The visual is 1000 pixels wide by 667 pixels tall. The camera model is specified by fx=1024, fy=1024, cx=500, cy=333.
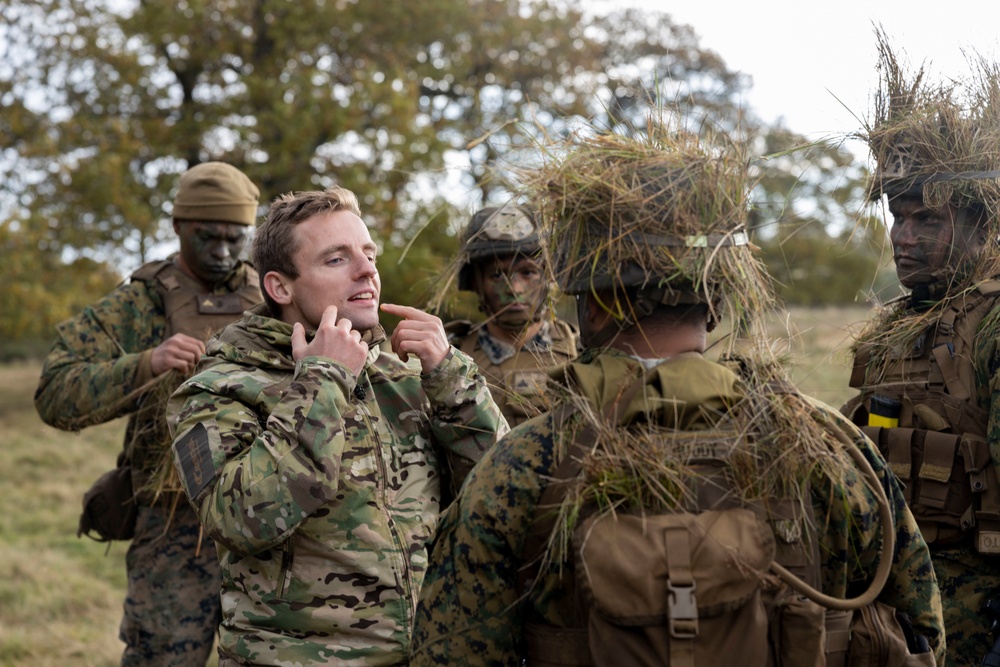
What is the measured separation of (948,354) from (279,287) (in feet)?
8.00

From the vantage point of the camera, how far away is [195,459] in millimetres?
2832

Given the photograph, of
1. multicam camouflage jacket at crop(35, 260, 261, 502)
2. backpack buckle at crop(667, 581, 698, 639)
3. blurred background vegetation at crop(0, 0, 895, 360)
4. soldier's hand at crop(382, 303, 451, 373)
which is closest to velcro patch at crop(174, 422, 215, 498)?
soldier's hand at crop(382, 303, 451, 373)

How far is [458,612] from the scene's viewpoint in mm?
2328

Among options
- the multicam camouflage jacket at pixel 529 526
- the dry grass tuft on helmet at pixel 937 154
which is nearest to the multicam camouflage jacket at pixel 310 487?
the multicam camouflage jacket at pixel 529 526

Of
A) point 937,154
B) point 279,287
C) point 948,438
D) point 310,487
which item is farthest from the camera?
point 937,154

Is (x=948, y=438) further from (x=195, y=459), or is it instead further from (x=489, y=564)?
(x=195, y=459)

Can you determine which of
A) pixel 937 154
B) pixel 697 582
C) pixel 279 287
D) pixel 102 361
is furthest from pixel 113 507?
pixel 937 154

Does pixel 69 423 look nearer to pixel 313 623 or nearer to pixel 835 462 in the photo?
pixel 313 623

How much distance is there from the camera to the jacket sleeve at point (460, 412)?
122 inches

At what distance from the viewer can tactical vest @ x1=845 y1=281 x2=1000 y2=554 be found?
370cm

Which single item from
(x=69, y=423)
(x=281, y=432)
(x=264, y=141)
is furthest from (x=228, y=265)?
(x=264, y=141)

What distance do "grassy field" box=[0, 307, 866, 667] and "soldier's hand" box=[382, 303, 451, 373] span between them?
1.05 meters

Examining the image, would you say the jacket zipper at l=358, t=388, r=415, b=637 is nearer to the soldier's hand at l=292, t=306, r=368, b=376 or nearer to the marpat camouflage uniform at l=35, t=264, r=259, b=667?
the soldier's hand at l=292, t=306, r=368, b=376

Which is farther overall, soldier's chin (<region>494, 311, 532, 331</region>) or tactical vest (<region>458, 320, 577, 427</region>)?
soldier's chin (<region>494, 311, 532, 331</region>)
